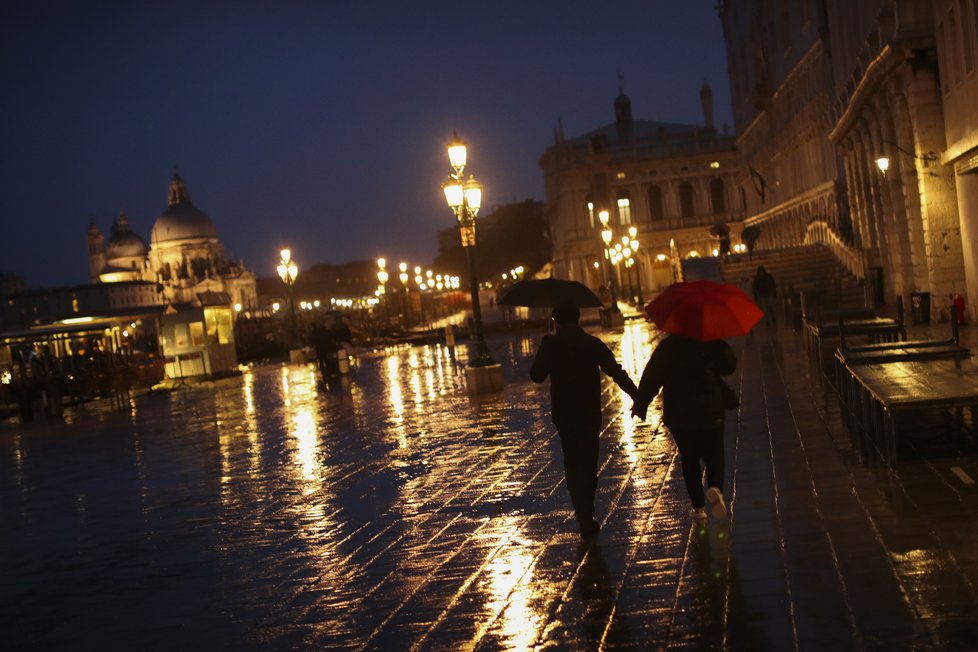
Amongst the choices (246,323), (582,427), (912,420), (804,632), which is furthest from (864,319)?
(246,323)

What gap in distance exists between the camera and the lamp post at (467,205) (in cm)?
2064

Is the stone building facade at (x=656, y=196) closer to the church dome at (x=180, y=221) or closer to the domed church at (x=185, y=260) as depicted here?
the domed church at (x=185, y=260)

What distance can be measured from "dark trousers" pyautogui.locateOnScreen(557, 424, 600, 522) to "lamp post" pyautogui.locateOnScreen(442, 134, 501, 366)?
39.6ft

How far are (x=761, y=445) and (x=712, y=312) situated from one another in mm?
3689

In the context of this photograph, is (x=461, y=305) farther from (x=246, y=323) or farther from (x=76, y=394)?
(x=76, y=394)

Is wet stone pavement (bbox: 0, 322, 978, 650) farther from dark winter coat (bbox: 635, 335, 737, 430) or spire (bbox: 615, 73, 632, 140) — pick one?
spire (bbox: 615, 73, 632, 140)

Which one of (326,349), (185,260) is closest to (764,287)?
(326,349)

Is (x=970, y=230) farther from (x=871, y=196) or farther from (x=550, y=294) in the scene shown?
(x=550, y=294)

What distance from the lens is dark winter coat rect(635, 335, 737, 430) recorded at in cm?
782

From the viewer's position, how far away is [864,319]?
18.7 metres

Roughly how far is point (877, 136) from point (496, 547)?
24.1 meters

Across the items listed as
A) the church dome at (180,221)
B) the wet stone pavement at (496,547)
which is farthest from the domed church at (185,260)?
the wet stone pavement at (496,547)

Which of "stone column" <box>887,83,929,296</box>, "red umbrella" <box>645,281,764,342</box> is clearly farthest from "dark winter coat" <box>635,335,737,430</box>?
"stone column" <box>887,83,929,296</box>

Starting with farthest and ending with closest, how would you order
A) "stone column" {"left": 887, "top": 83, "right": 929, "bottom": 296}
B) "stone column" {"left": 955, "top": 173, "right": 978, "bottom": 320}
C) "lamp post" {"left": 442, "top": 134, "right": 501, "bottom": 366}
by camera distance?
"stone column" {"left": 887, "top": 83, "right": 929, "bottom": 296} < "stone column" {"left": 955, "top": 173, "right": 978, "bottom": 320} < "lamp post" {"left": 442, "top": 134, "right": 501, "bottom": 366}
